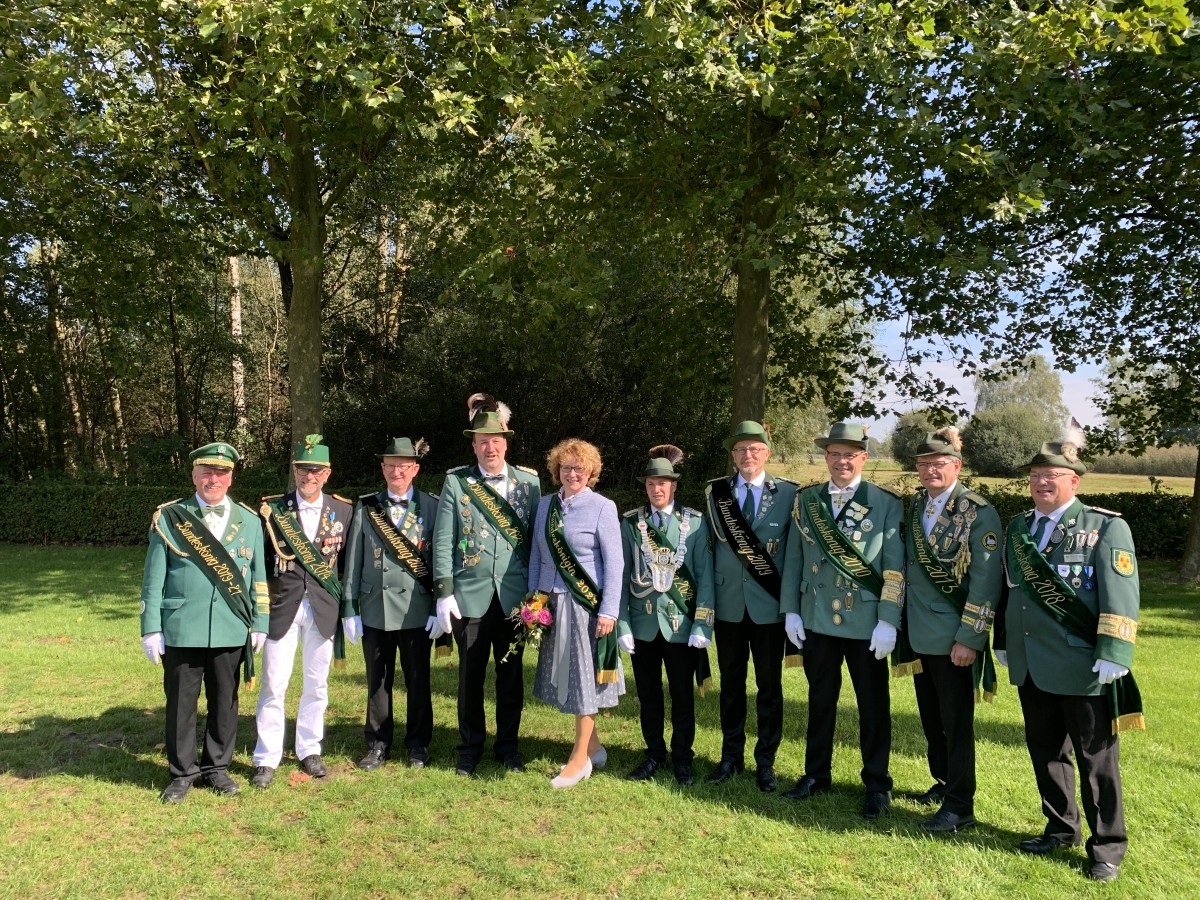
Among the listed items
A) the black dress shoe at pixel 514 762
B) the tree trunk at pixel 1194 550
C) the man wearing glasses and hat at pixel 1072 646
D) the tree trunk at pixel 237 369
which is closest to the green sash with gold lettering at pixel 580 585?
the black dress shoe at pixel 514 762

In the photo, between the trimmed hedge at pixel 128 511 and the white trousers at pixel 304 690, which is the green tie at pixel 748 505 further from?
the trimmed hedge at pixel 128 511

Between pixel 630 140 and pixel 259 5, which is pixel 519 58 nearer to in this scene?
pixel 630 140

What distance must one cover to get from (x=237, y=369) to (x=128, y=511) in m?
6.19

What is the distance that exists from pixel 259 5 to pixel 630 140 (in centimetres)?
428

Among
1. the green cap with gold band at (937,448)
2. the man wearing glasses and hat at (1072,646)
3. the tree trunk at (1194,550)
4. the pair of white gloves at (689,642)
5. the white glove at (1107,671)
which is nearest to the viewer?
the white glove at (1107,671)

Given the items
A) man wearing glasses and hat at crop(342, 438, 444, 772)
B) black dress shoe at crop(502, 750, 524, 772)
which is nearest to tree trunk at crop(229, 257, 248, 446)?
man wearing glasses and hat at crop(342, 438, 444, 772)

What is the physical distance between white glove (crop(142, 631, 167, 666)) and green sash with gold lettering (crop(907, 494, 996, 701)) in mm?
4095

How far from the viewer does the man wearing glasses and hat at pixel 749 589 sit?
192 inches

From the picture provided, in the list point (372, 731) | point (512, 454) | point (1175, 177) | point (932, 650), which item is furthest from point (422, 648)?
point (512, 454)

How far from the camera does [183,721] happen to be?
4648 mm

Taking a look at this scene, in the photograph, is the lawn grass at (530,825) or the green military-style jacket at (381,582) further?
the green military-style jacket at (381,582)

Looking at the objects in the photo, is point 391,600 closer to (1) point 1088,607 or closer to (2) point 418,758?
(2) point 418,758

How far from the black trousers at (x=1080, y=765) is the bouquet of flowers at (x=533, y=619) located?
8.46ft

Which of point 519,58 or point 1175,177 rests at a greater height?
point 519,58
